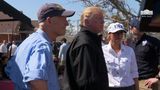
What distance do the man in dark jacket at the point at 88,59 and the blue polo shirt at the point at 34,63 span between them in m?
0.63

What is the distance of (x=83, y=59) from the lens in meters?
4.32

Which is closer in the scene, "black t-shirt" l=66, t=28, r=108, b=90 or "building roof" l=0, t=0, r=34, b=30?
"black t-shirt" l=66, t=28, r=108, b=90

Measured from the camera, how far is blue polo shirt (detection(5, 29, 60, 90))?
11.5 feet

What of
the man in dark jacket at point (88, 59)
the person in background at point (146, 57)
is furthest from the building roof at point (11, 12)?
the man in dark jacket at point (88, 59)

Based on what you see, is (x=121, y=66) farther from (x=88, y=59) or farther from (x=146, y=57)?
(x=88, y=59)

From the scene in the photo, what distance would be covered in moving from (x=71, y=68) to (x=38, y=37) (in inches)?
33.7

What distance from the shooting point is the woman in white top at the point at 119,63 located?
5.86 meters

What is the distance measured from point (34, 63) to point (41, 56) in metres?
0.08

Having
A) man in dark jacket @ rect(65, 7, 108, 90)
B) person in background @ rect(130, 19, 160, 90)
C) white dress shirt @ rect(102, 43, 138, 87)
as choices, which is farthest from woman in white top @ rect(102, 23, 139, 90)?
man in dark jacket @ rect(65, 7, 108, 90)

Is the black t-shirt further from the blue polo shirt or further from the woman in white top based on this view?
the woman in white top

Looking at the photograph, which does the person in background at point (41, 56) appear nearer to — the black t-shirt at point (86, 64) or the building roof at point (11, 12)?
the black t-shirt at point (86, 64)

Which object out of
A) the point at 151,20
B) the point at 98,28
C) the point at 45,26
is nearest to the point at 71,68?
the point at 98,28

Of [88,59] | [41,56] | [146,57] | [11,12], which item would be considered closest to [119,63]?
[146,57]

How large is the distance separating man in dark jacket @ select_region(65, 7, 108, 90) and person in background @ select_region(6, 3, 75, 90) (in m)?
0.51
